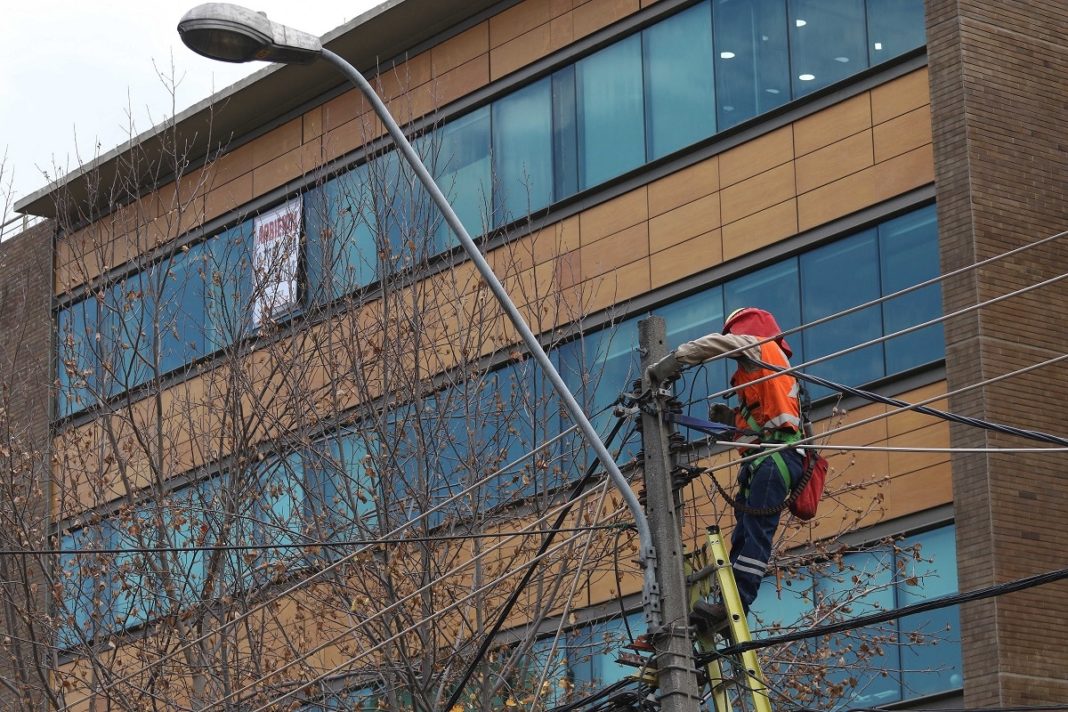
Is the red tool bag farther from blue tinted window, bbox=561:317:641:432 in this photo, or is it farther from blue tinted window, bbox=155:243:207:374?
blue tinted window, bbox=155:243:207:374

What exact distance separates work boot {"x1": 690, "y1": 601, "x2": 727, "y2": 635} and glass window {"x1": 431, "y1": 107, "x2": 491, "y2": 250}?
604 inches

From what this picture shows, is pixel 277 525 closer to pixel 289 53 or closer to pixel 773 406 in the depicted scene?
pixel 289 53

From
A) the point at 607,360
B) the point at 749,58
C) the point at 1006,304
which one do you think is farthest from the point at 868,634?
the point at 749,58

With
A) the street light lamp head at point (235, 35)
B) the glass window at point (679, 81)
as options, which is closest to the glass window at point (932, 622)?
the glass window at point (679, 81)

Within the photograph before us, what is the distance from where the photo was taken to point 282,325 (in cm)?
2230

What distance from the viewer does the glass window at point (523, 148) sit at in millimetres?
26953

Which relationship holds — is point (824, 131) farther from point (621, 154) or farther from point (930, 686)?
point (930, 686)

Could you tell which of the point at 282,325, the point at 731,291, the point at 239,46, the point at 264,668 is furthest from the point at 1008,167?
the point at 239,46

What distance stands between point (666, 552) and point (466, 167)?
17.1m

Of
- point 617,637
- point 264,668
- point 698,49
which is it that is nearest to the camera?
point 264,668

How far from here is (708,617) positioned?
11.2 meters

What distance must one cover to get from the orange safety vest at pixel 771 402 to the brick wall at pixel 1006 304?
8806 mm

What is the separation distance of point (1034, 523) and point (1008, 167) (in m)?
4.07

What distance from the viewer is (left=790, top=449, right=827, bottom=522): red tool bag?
467 inches
